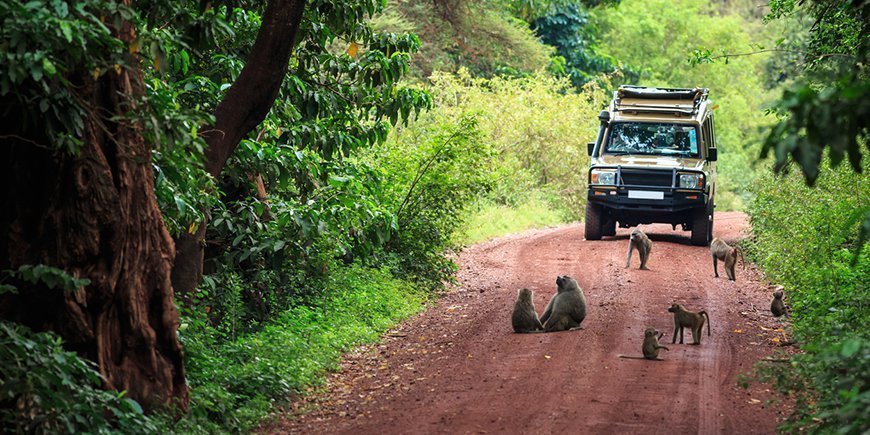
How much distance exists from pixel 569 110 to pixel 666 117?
11402 mm

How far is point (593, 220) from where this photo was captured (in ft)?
70.3

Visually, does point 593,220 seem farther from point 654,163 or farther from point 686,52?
point 686,52

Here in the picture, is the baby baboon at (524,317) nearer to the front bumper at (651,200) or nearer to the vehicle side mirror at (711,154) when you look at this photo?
the front bumper at (651,200)

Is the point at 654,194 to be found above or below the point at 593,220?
above

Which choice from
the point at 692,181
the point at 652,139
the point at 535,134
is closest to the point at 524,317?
the point at 692,181

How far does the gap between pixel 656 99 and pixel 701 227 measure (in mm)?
2584

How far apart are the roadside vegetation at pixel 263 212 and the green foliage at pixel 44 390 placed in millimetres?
17

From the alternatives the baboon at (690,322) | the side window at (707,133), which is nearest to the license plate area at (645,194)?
the side window at (707,133)

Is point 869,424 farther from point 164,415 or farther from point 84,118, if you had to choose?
point 84,118

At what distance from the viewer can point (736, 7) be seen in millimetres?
68750

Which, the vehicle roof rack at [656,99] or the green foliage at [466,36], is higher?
the green foliage at [466,36]

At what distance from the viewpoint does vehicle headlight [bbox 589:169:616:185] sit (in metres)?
20.2

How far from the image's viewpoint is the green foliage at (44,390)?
21.4ft

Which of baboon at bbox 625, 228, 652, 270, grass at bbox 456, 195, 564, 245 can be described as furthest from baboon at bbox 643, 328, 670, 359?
grass at bbox 456, 195, 564, 245
